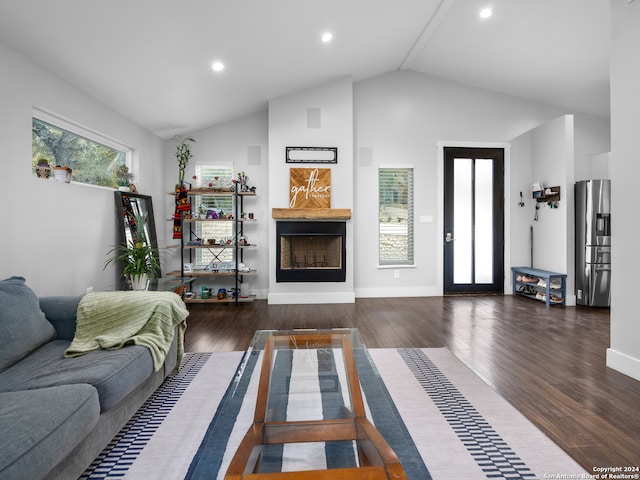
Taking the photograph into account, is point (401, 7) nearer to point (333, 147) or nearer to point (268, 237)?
point (333, 147)

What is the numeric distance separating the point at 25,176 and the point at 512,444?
3890 millimetres

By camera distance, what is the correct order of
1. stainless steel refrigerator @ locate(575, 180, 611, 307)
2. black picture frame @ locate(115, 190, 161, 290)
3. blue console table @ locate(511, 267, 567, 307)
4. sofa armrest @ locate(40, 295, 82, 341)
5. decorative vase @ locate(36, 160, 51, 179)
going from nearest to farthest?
sofa armrest @ locate(40, 295, 82, 341) < decorative vase @ locate(36, 160, 51, 179) < black picture frame @ locate(115, 190, 161, 290) < stainless steel refrigerator @ locate(575, 180, 611, 307) < blue console table @ locate(511, 267, 567, 307)

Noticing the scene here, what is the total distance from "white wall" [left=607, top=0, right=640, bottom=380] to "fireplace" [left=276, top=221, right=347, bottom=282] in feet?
10.6

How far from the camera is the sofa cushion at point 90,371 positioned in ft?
5.28

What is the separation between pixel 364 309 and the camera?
191 inches

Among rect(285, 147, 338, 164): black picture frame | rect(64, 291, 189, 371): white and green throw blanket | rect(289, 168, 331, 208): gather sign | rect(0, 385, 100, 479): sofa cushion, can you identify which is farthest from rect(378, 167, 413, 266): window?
rect(0, 385, 100, 479): sofa cushion

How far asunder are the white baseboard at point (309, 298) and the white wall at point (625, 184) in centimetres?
318

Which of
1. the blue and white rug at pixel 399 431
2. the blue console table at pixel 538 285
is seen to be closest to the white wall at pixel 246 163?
the blue and white rug at pixel 399 431

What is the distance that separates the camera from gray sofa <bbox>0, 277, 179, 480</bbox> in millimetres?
1185

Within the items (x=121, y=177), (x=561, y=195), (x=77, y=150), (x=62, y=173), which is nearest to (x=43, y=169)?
(x=62, y=173)

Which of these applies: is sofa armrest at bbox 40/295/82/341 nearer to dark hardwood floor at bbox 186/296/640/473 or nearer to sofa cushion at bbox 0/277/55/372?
sofa cushion at bbox 0/277/55/372

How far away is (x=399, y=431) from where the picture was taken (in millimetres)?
1410

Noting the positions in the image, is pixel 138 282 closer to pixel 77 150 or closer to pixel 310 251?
pixel 77 150

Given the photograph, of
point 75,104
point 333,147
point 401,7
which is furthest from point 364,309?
point 75,104
